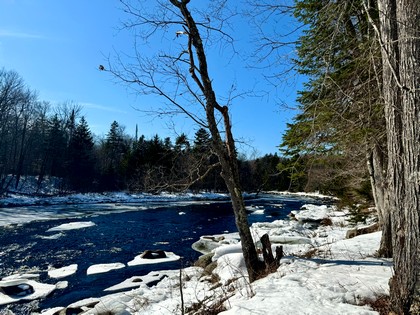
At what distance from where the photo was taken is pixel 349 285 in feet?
12.2


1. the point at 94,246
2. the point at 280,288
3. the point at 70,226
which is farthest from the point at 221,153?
the point at 70,226

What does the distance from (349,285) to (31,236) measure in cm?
1639

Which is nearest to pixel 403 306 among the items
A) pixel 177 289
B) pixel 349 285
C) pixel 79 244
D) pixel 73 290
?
pixel 349 285

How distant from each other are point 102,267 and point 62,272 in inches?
52.2

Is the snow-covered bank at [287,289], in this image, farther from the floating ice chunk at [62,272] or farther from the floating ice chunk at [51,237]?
the floating ice chunk at [51,237]

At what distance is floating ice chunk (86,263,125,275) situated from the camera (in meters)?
10.3

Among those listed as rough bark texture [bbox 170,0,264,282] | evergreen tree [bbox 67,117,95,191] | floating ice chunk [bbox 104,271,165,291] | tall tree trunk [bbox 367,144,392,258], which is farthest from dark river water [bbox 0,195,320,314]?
evergreen tree [bbox 67,117,95,191]

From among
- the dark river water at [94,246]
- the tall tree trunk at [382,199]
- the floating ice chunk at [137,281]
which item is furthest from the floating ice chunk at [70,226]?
the tall tree trunk at [382,199]

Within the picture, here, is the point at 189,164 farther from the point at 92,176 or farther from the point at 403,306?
the point at 92,176

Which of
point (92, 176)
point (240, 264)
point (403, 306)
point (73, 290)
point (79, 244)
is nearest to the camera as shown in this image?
point (403, 306)

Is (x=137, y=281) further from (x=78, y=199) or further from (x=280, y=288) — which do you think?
(x=78, y=199)

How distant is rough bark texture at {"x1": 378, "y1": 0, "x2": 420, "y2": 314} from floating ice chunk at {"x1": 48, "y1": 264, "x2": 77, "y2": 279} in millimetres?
10268

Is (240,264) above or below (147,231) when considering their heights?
above

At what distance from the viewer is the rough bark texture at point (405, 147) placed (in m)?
2.57
